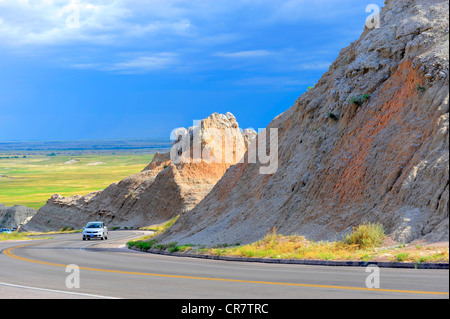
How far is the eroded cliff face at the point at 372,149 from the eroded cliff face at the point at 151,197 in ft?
102

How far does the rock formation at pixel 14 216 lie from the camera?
85688 millimetres

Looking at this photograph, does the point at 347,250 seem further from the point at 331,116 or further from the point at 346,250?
the point at 331,116

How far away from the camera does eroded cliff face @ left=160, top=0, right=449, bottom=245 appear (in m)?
21.0

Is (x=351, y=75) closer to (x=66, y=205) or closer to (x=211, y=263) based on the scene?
(x=211, y=263)

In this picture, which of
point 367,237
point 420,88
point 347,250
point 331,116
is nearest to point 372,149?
point 420,88

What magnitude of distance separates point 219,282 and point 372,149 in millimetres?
12323

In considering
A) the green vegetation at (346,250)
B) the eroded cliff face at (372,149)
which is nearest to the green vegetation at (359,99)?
the eroded cliff face at (372,149)

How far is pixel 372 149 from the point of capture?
24391mm

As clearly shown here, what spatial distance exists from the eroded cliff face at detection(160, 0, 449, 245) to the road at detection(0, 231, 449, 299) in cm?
497

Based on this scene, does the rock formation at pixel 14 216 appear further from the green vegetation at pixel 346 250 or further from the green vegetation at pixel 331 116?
the green vegetation at pixel 346 250

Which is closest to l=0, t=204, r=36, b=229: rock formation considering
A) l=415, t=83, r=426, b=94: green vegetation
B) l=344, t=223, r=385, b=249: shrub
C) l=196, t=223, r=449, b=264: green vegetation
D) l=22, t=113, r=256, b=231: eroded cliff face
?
l=22, t=113, r=256, b=231: eroded cliff face

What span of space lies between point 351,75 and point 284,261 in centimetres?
1230

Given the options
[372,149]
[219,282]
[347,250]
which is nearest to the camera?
[219,282]

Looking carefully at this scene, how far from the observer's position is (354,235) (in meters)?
20.3
